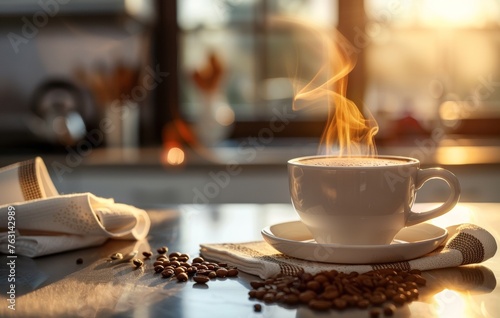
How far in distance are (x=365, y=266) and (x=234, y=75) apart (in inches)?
96.1

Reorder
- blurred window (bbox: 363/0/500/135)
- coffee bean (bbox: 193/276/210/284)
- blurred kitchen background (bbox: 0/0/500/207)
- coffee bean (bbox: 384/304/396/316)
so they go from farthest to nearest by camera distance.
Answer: blurred window (bbox: 363/0/500/135), blurred kitchen background (bbox: 0/0/500/207), coffee bean (bbox: 193/276/210/284), coffee bean (bbox: 384/304/396/316)

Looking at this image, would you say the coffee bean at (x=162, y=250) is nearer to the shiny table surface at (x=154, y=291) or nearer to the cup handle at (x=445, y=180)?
the shiny table surface at (x=154, y=291)

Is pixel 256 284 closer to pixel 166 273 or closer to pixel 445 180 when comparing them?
pixel 166 273

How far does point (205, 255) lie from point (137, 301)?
0.70 feet

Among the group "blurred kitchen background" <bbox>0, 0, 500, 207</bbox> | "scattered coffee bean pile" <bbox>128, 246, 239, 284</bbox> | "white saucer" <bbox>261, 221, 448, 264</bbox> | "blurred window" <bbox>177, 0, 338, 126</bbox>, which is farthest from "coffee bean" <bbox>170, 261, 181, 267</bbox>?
"blurred window" <bbox>177, 0, 338, 126</bbox>

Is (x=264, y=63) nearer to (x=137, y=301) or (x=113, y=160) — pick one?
(x=113, y=160)

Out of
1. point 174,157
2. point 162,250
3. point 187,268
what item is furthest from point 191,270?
point 174,157

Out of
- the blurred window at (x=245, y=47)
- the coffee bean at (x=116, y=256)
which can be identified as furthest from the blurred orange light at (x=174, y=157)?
the coffee bean at (x=116, y=256)

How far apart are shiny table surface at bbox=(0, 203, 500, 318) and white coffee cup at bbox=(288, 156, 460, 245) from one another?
0.09 metres

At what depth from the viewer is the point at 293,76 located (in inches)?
125

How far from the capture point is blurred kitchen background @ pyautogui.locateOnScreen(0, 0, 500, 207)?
2877 millimetres

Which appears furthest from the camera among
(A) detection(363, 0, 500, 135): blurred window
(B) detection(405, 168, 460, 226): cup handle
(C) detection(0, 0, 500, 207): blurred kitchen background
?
(A) detection(363, 0, 500, 135): blurred window

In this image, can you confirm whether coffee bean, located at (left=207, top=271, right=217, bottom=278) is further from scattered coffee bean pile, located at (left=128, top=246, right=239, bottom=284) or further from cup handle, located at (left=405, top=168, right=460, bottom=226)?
cup handle, located at (left=405, top=168, right=460, bottom=226)

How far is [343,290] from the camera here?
0.65 m
